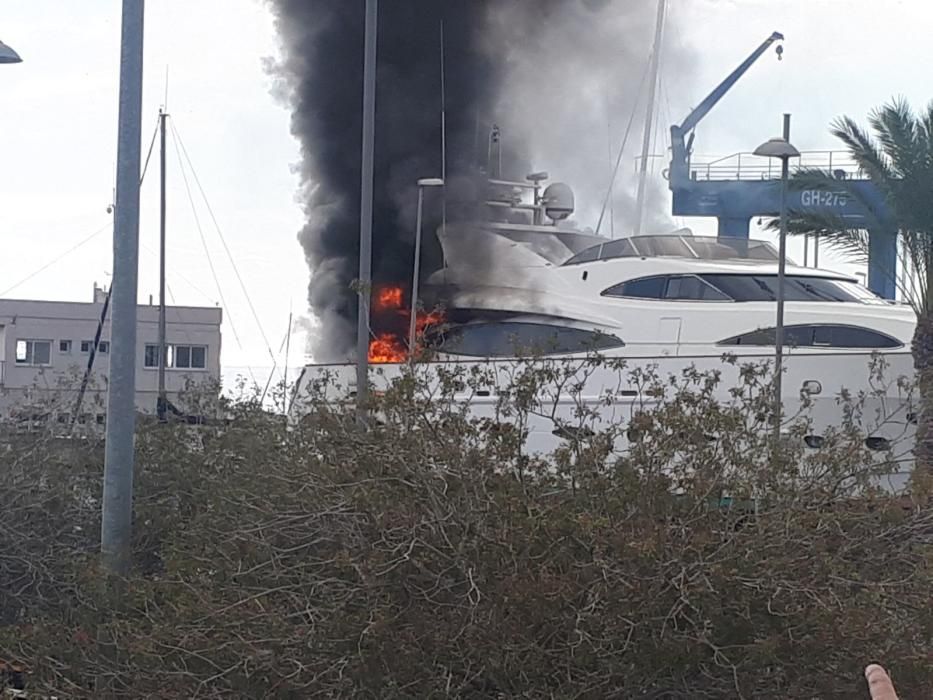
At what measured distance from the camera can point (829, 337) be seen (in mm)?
21953

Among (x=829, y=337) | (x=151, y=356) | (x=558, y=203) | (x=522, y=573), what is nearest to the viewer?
(x=522, y=573)

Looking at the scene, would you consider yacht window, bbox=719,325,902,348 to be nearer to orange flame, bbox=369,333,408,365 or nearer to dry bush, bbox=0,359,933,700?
orange flame, bbox=369,333,408,365

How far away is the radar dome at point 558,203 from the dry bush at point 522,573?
21400 mm

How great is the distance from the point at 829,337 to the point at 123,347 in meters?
13.8

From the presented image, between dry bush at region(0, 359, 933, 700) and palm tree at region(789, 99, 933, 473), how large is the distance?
1265cm

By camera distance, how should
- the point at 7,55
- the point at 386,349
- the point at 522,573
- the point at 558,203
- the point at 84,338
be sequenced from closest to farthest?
the point at 522,573 → the point at 7,55 → the point at 386,349 → the point at 558,203 → the point at 84,338

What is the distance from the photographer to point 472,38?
34.1 meters

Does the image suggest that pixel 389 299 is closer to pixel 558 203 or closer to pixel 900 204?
pixel 558 203

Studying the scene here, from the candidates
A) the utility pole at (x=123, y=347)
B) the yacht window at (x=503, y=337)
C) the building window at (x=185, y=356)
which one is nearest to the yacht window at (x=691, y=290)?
the yacht window at (x=503, y=337)

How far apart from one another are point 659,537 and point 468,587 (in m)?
1.00

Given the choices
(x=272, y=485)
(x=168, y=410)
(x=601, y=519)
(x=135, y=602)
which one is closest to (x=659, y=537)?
(x=601, y=519)

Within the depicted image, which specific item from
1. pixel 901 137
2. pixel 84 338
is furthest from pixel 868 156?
pixel 84 338

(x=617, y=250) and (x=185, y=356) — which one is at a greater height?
(x=617, y=250)

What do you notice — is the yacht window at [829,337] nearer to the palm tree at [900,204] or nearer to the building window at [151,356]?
the palm tree at [900,204]
